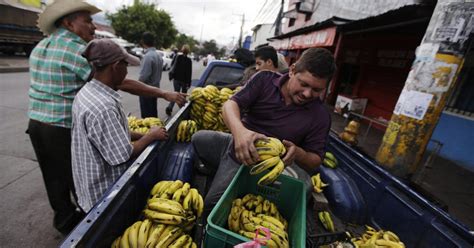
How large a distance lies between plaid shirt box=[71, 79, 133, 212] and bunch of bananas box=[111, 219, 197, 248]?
1.96ft

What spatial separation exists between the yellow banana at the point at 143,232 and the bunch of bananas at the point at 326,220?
6.21 ft

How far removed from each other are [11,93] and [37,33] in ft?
36.9

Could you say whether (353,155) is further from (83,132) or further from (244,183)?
(83,132)

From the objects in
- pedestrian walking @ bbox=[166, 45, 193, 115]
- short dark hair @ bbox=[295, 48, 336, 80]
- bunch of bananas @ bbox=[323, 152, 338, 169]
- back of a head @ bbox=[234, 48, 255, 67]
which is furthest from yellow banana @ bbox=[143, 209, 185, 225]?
pedestrian walking @ bbox=[166, 45, 193, 115]

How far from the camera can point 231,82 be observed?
5.67 metres

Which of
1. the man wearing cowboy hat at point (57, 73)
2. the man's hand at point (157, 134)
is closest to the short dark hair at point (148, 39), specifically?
the man wearing cowboy hat at point (57, 73)

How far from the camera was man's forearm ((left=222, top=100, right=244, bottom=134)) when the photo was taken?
2.02 meters

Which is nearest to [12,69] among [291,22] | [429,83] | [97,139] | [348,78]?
[97,139]

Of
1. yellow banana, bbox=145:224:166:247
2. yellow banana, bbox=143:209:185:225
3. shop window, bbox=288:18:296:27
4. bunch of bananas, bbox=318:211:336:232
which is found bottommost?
bunch of bananas, bbox=318:211:336:232

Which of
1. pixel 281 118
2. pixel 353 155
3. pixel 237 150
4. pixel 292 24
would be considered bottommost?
pixel 353 155

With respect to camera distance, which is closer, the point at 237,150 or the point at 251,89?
the point at 237,150

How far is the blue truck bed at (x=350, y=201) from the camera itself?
1.39m

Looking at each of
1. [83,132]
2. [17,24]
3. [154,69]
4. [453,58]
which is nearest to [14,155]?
[154,69]

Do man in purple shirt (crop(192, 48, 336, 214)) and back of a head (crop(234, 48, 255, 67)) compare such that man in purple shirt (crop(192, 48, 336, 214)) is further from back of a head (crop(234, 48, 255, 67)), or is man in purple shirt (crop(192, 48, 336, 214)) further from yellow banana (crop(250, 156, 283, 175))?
back of a head (crop(234, 48, 255, 67))
